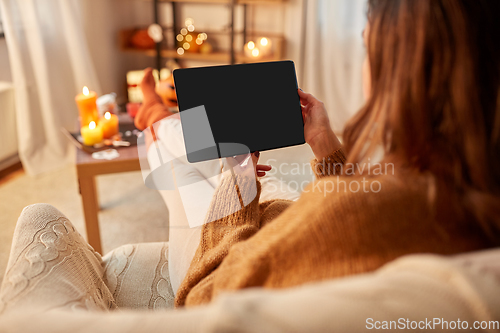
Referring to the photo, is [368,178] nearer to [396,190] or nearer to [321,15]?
[396,190]

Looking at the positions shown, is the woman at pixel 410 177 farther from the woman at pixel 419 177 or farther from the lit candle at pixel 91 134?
the lit candle at pixel 91 134

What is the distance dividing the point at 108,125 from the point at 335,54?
68.2 inches

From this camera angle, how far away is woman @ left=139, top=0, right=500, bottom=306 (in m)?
0.39

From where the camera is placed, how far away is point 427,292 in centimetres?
31

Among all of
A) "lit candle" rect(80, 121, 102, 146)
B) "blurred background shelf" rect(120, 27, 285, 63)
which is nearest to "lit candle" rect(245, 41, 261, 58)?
"blurred background shelf" rect(120, 27, 285, 63)

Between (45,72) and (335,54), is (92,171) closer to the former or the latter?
(45,72)

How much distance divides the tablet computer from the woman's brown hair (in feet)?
0.96

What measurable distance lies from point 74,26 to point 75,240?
5.89 ft

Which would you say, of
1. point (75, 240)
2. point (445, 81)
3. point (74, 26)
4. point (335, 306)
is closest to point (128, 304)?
point (75, 240)

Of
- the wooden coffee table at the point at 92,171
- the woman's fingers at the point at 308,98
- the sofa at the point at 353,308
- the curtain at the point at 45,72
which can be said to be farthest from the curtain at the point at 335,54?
the sofa at the point at 353,308

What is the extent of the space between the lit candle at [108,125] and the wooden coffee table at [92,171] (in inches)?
4.5

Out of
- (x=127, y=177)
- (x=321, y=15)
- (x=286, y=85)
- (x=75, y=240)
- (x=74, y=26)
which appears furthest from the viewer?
(x=321, y=15)

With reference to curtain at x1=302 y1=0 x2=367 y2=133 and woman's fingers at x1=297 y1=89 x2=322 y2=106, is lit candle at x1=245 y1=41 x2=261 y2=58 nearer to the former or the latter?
curtain at x1=302 y1=0 x2=367 y2=133

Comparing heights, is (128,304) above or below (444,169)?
below
